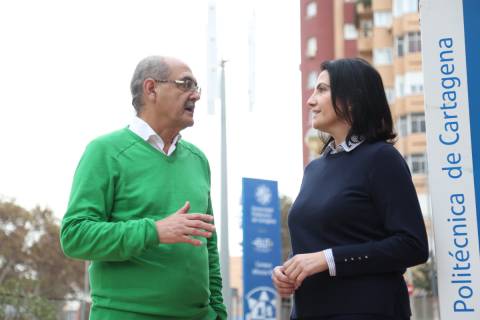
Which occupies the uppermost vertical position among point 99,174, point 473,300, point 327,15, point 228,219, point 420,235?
point 327,15

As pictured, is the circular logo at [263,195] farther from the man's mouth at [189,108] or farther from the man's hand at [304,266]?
the man's hand at [304,266]

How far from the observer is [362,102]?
3.70m

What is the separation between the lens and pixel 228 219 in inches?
661

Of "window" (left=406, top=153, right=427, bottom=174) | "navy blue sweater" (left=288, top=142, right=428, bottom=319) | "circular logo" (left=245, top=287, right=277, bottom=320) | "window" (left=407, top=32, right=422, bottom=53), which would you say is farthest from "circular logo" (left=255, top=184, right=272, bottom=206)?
"window" (left=407, top=32, right=422, bottom=53)

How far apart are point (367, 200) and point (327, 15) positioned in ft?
166

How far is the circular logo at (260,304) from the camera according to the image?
17.6 metres

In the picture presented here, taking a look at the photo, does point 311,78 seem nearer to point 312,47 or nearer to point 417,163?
point 312,47

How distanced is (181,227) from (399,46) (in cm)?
4951

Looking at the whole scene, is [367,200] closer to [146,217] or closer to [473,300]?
[473,300]

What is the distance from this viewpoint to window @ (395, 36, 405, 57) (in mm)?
51281

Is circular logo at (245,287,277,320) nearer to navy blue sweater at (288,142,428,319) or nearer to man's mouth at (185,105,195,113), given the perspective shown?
man's mouth at (185,105,195,113)

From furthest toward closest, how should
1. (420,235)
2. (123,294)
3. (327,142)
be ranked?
(327,142)
(123,294)
(420,235)

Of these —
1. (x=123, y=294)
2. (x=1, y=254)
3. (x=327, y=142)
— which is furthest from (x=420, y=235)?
(x=1, y=254)

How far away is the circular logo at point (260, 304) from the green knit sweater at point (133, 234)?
45.1 ft
